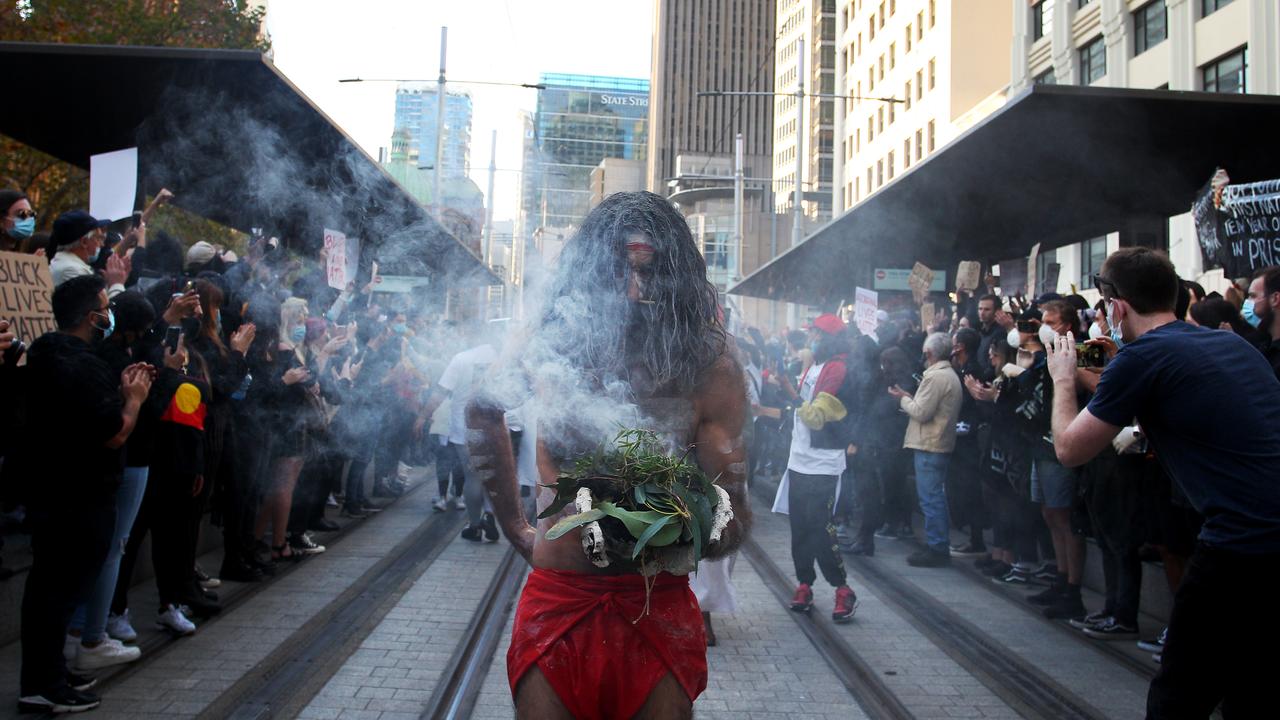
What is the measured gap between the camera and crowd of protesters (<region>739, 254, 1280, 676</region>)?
521cm

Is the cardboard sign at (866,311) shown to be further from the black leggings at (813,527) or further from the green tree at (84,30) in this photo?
the green tree at (84,30)

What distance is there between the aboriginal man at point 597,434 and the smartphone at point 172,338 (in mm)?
3403

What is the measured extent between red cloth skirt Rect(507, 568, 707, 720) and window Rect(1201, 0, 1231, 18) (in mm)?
30199

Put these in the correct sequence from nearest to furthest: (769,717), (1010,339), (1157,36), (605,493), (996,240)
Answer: (605,493), (769,717), (1010,339), (996,240), (1157,36)

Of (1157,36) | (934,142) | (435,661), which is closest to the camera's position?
(435,661)

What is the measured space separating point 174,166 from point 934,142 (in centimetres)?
4823

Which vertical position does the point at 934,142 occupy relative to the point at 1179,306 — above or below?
above

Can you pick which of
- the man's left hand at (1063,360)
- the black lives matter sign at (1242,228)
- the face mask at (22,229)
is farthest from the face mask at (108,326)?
the black lives matter sign at (1242,228)

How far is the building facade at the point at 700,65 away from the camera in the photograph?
60.9ft

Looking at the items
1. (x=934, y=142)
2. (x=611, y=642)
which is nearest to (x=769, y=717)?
(x=611, y=642)

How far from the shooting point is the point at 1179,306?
5.37 metres

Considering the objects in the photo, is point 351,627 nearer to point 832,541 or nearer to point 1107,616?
point 832,541

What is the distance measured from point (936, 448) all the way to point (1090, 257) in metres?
27.5

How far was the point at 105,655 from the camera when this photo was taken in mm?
4770
